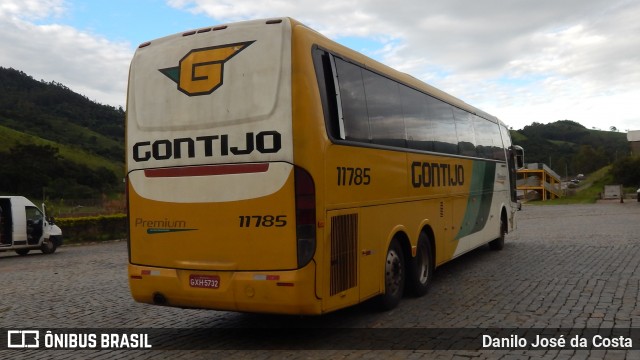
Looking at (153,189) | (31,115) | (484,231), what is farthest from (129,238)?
(31,115)

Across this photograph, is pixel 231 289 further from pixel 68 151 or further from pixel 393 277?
pixel 68 151

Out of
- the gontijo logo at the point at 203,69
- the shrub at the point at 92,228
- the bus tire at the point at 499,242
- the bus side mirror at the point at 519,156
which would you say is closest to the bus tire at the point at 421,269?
the gontijo logo at the point at 203,69

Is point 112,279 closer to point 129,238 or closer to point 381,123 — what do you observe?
point 129,238

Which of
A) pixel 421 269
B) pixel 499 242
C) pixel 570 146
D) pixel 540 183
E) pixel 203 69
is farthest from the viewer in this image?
pixel 570 146

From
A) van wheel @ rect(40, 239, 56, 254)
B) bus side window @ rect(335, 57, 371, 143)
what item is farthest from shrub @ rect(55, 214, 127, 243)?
bus side window @ rect(335, 57, 371, 143)

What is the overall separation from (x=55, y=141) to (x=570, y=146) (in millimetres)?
118364

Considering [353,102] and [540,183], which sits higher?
[353,102]

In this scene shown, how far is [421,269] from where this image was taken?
8805 mm

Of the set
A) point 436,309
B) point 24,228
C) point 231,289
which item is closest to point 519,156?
point 436,309

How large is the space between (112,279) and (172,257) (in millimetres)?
6298

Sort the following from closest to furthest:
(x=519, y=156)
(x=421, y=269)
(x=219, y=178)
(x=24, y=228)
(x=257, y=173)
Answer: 1. (x=257, y=173)
2. (x=219, y=178)
3. (x=421, y=269)
4. (x=519, y=156)
5. (x=24, y=228)

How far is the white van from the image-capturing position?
1989cm

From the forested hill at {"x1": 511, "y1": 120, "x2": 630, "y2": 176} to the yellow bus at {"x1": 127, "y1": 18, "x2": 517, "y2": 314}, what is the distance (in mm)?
83415

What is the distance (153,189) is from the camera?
6.56 metres
